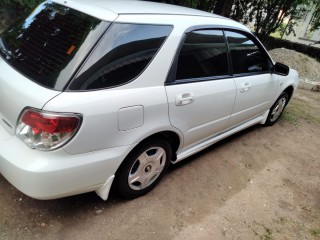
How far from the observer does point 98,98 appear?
2260mm

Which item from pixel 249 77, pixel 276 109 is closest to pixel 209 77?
pixel 249 77

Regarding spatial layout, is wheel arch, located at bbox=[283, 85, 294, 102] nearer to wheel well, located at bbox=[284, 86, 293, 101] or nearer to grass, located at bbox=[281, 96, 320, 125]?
wheel well, located at bbox=[284, 86, 293, 101]

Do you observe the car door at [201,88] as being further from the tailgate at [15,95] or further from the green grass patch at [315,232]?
the green grass patch at [315,232]

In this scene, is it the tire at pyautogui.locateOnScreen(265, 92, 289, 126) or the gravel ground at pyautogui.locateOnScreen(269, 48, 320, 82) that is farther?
the gravel ground at pyautogui.locateOnScreen(269, 48, 320, 82)

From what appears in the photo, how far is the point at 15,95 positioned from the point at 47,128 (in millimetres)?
381

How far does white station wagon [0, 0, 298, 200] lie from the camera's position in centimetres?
219

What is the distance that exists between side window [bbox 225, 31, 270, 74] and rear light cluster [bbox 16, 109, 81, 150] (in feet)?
6.88

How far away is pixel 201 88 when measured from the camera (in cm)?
307

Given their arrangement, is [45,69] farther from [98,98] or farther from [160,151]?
[160,151]

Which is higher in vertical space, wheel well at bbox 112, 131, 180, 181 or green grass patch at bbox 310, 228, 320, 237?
wheel well at bbox 112, 131, 180, 181

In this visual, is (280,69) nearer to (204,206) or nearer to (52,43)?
(204,206)

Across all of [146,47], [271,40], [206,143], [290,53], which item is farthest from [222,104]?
[271,40]

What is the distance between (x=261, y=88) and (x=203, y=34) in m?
1.35

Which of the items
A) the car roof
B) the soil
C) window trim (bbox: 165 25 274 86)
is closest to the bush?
the car roof
